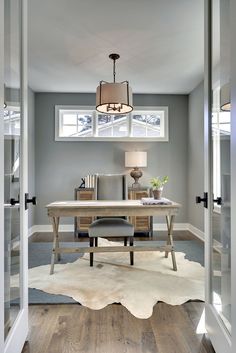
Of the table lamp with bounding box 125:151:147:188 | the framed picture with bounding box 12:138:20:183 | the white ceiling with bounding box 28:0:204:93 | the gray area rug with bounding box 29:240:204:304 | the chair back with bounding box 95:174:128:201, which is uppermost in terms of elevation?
the white ceiling with bounding box 28:0:204:93

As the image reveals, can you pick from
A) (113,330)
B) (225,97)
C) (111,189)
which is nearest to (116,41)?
(111,189)

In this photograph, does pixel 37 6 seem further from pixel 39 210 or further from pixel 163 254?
pixel 39 210

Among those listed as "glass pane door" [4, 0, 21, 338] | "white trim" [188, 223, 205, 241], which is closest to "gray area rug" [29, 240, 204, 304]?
"white trim" [188, 223, 205, 241]

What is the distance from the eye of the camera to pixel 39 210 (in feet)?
16.4

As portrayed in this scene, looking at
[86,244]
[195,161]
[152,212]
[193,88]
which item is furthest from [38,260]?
[193,88]

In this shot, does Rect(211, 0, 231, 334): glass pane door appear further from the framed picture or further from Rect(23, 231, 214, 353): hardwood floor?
the framed picture

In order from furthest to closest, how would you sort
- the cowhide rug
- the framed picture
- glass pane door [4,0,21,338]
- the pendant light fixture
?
the pendant light fixture
the cowhide rug
the framed picture
glass pane door [4,0,21,338]

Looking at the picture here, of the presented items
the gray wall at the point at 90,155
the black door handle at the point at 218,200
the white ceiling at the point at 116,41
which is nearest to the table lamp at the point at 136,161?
the gray wall at the point at 90,155

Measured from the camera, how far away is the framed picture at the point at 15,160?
1474 millimetres

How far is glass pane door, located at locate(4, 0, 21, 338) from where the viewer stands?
1328 millimetres

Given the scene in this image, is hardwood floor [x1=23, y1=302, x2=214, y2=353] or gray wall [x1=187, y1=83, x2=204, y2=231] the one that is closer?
hardwood floor [x1=23, y1=302, x2=214, y2=353]

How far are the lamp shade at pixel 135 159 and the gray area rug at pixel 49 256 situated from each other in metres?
1.39

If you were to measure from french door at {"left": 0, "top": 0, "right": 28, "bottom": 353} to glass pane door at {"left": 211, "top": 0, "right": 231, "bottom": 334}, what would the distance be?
3.71 feet

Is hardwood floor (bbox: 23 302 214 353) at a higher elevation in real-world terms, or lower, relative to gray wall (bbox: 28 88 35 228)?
lower
